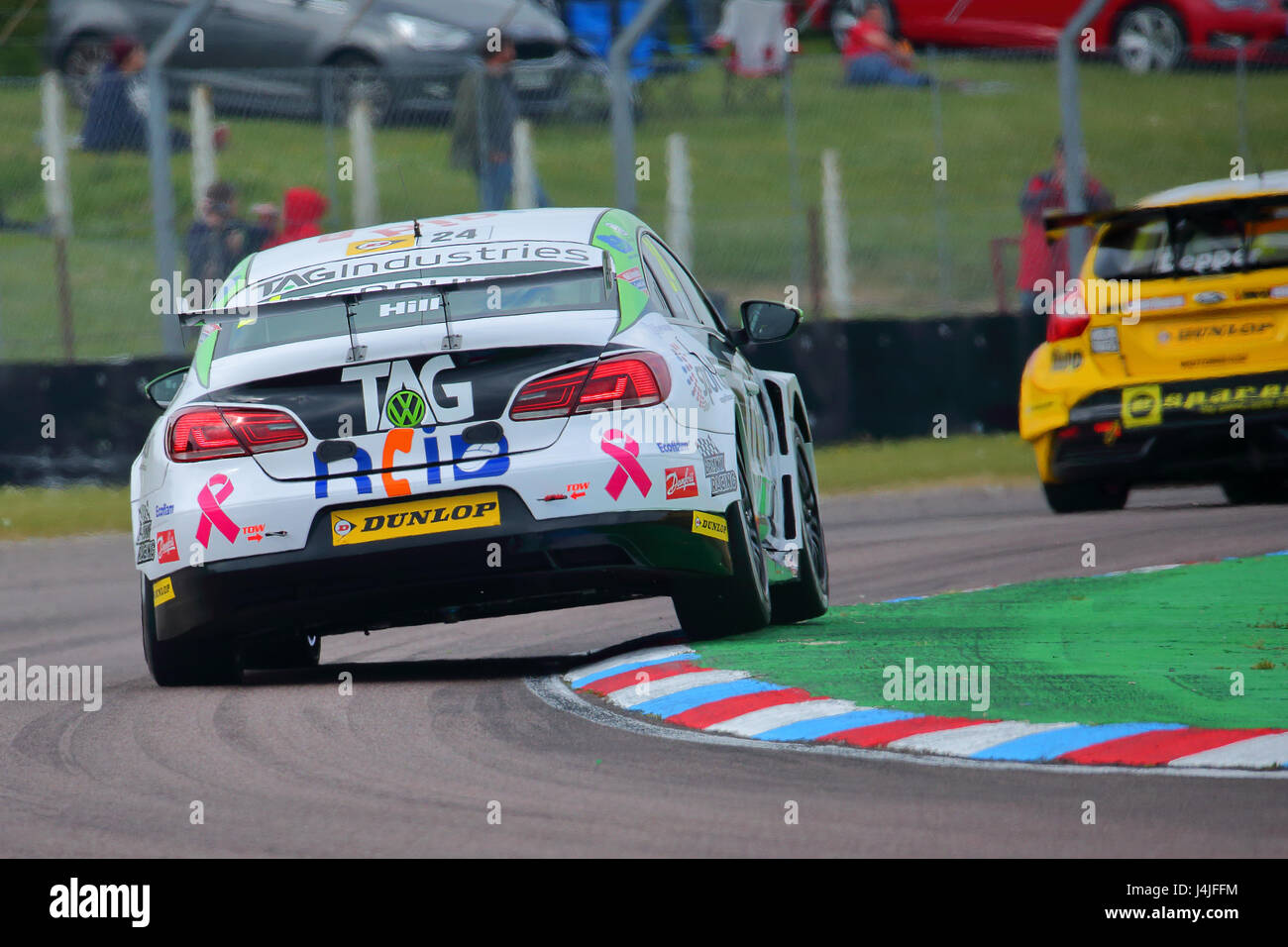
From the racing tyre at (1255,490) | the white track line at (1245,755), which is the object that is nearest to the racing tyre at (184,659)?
the white track line at (1245,755)

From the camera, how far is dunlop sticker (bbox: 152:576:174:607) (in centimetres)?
796

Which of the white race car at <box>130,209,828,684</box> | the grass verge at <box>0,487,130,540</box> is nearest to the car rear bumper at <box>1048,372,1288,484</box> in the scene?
the white race car at <box>130,209,828,684</box>

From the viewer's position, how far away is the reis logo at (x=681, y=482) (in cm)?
775

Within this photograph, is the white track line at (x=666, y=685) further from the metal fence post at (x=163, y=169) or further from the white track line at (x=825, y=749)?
the metal fence post at (x=163, y=169)

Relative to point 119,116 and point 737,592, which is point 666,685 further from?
point 119,116

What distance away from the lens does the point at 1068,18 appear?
2769 centimetres

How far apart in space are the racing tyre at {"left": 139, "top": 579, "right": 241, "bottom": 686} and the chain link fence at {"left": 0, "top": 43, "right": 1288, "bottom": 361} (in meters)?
10.9

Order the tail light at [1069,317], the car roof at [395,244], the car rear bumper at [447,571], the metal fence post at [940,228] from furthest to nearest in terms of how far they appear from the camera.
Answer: the metal fence post at [940,228] → the tail light at [1069,317] → the car roof at [395,244] → the car rear bumper at [447,571]

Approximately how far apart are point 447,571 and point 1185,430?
21.0ft

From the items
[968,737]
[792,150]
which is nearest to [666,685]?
[968,737]

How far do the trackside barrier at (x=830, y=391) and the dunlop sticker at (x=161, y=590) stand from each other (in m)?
9.97

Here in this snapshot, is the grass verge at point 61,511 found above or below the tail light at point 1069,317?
below
